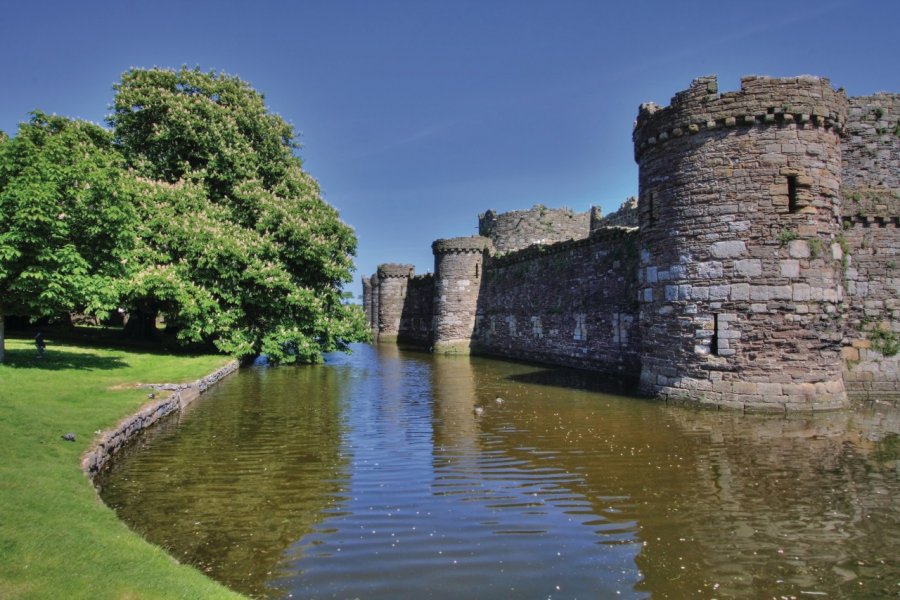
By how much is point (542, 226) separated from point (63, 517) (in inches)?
1484

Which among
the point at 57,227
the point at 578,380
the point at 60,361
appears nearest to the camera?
the point at 57,227

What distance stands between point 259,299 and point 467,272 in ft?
50.4

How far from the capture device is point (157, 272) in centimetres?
2125

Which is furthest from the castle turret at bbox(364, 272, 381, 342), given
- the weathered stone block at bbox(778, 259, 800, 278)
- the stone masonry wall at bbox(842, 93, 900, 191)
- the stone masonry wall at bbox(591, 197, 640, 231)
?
the weathered stone block at bbox(778, 259, 800, 278)

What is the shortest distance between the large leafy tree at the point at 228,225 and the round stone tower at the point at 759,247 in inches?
613

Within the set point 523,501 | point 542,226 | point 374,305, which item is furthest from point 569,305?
point 374,305

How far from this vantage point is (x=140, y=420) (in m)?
11.7

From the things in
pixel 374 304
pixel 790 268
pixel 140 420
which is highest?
pixel 374 304

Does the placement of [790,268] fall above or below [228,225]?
below

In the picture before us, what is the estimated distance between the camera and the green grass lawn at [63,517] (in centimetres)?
484

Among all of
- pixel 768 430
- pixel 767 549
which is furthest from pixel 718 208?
pixel 767 549

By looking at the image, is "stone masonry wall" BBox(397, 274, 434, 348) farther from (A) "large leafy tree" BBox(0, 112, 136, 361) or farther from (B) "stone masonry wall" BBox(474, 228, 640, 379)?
(A) "large leafy tree" BBox(0, 112, 136, 361)

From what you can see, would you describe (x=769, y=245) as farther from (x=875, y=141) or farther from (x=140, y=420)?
(x=140, y=420)

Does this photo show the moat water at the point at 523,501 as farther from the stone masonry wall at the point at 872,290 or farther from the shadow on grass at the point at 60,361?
the shadow on grass at the point at 60,361
